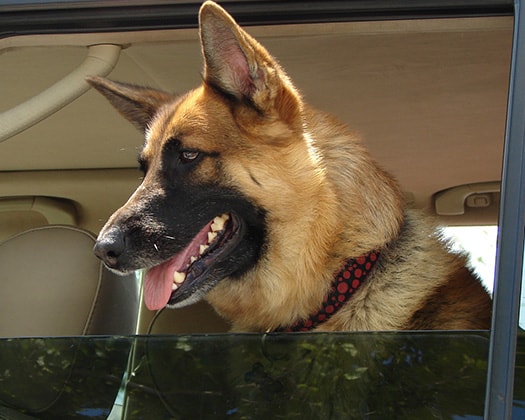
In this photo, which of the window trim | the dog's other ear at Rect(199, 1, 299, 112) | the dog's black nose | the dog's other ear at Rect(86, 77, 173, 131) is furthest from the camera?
the dog's other ear at Rect(86, 77, 173, 131)

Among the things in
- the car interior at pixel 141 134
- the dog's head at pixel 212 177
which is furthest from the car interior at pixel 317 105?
the dog's head at pixel 212 177

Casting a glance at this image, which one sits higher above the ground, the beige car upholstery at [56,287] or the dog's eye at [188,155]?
the dog's eye at [188,155]

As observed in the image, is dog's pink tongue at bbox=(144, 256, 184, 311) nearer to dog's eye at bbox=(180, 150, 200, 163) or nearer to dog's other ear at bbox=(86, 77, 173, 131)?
dog's eye at bbox=(180, 150, 200, 163)

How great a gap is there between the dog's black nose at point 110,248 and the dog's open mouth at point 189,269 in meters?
0.15

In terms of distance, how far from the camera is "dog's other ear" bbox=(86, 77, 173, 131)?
2.41 metres

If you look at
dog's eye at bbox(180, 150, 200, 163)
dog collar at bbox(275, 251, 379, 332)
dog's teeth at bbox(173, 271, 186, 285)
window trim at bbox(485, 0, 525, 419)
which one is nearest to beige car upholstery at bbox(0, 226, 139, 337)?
dog's teeth at bbox(173, 271, 186, 285)

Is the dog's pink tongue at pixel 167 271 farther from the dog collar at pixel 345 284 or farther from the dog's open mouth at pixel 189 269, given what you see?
the dog collar at pixel 345 284

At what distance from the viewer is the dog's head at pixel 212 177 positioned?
214 centimetres

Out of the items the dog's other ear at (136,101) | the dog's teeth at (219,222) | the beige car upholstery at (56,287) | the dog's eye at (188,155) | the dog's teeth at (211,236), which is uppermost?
the dog's other ear at (136,101)

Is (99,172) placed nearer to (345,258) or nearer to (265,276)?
(265,276)

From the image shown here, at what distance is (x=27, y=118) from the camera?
2092 mm

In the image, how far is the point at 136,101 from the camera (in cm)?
247

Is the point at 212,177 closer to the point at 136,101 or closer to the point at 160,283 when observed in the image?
the point at 160,283

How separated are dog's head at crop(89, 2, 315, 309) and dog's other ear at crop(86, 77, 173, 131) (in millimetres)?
12
